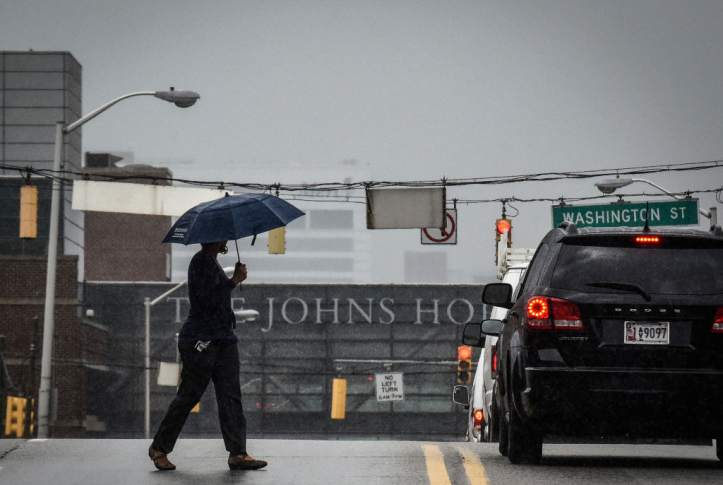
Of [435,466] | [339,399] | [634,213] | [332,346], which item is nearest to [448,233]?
[634,213]

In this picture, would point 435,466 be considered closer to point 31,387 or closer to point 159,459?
point 159,459

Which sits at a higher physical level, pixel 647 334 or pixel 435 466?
pixel 647 334

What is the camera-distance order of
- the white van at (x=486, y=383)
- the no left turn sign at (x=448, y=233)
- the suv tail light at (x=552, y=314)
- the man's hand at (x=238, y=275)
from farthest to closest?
the no left turn sign at (x=448, y=233) < the white van at (x=486, y=383) < the man's hand at (x=238, y=275) < the suv tail light at (x=552, y=314)

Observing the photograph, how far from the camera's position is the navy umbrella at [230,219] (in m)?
9.12

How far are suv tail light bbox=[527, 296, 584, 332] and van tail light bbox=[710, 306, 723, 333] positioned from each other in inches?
36.4

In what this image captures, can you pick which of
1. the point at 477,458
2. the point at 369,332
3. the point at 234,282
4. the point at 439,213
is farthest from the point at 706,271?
the point at 369,332

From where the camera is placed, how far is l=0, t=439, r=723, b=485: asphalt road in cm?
860

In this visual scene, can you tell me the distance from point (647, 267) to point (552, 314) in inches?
30.6

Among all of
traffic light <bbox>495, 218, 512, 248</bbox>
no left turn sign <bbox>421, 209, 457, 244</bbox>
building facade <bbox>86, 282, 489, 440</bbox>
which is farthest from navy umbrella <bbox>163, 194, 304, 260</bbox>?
building facade <bbox>86, 282, 489, 440</bbox>

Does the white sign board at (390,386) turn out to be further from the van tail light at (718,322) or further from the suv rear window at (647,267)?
the van tail light at (718,322)

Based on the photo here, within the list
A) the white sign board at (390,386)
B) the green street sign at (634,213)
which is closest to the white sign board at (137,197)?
the green street sign at (634,213)

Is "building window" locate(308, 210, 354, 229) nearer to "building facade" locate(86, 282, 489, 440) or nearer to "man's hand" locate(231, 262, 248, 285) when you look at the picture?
"building facade" locate(86, 282, 489, 440)

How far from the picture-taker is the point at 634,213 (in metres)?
30.9

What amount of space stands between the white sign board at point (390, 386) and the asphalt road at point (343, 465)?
37880 mm
